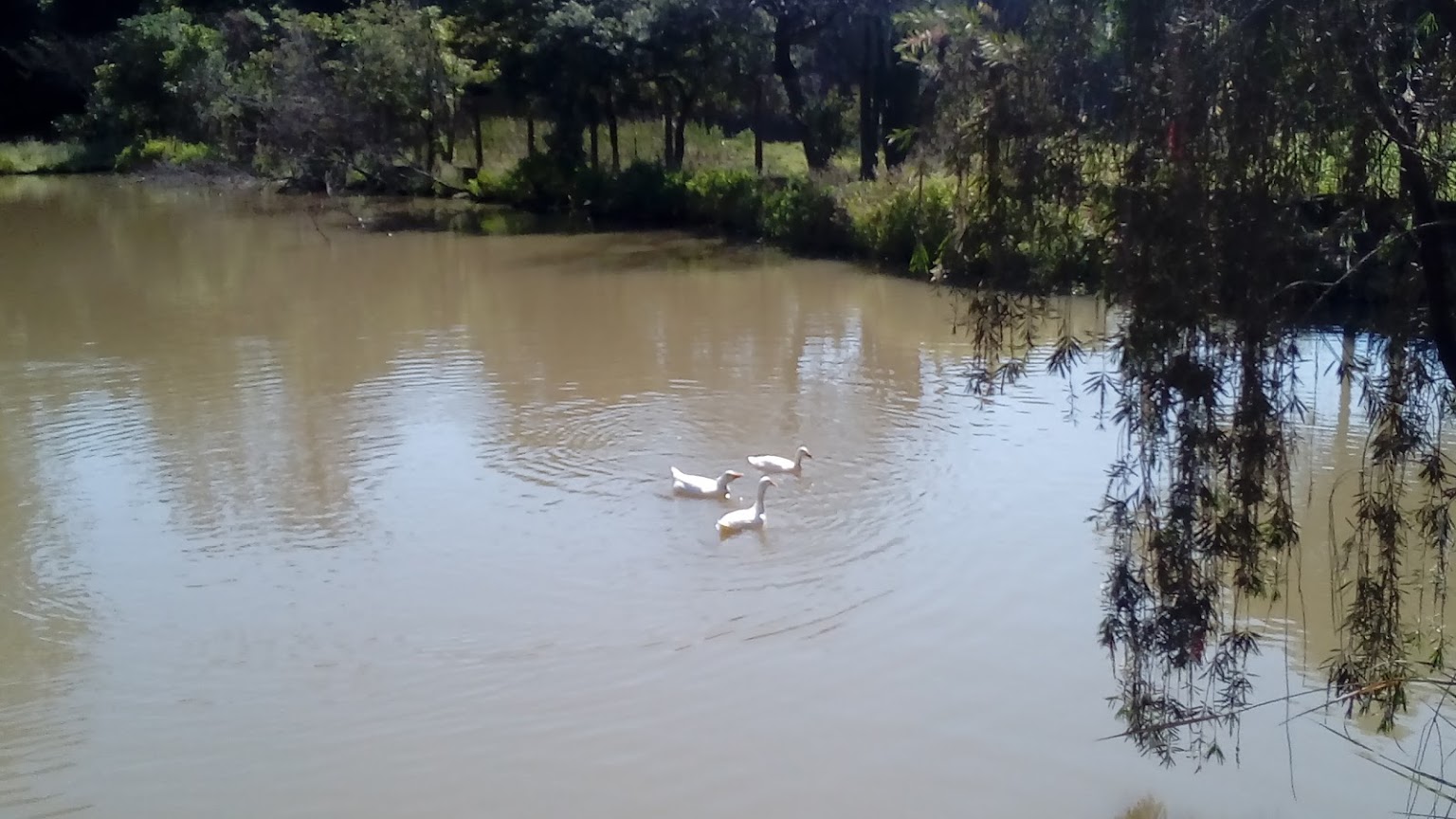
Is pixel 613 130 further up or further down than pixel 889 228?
further up

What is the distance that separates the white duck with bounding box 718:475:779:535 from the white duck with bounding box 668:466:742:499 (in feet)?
1.55

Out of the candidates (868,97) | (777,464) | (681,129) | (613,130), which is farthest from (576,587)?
(613,130)

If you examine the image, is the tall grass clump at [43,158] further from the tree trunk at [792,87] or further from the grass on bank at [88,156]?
the tree trunk at [792,87]

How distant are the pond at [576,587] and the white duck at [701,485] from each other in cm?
11

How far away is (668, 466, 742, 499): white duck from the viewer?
9805 mm

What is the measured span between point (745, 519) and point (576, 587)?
138 centimetres

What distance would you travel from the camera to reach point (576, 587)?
8375 mm

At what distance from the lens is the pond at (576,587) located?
6.34 meters

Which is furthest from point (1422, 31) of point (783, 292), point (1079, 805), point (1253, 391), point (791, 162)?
point (791, 162)

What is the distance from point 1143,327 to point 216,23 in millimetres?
39990

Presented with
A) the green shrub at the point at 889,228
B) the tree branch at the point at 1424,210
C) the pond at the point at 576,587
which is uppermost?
the tree branch at the point at 1424,210

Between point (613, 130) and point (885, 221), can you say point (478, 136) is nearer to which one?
point (613, 130)

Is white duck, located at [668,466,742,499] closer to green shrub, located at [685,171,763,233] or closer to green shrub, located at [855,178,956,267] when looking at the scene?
green shrub, located at [855,178,956,267]

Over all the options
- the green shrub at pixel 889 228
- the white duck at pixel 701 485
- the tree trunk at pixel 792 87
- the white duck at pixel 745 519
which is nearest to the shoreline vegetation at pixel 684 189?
the green shrub at pixel 889 228
